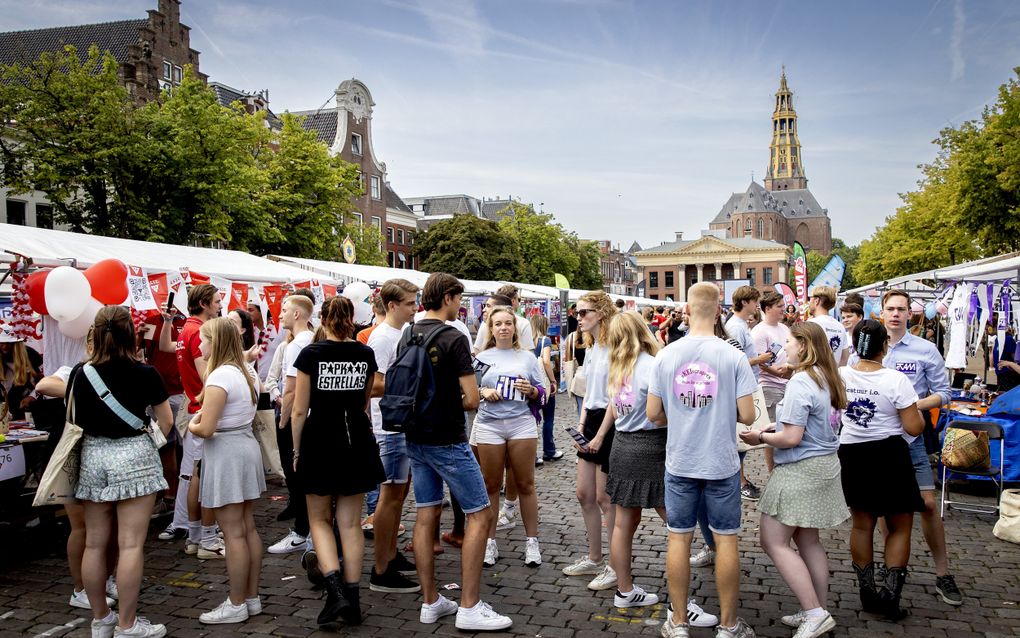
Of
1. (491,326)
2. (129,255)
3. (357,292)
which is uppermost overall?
(129,255)

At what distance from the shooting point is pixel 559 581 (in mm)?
4820

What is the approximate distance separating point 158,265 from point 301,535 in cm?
497

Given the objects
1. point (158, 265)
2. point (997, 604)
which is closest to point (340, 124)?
point (158, 265)

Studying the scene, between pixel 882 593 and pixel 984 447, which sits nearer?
pixel 882 593

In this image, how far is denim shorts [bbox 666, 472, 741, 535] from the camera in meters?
3.68

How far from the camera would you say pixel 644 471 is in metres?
4.14

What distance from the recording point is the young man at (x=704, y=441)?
3646mm

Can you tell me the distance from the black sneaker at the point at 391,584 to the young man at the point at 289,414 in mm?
847

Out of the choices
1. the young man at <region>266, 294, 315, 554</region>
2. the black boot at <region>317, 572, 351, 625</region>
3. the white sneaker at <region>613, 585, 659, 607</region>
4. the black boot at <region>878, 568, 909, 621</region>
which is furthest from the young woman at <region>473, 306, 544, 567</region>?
the black boot at <region>878, 568, 909, 621</region>

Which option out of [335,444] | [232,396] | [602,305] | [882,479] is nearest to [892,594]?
[882,479]

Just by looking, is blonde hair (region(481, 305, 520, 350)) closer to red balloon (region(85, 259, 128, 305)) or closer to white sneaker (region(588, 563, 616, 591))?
white sneaker (region(588, 563, 616, 591))

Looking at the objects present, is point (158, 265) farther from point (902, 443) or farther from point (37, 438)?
point (902, 443)

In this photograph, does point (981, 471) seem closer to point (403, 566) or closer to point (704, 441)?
point (704, 441)

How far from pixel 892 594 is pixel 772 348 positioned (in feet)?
9.45
